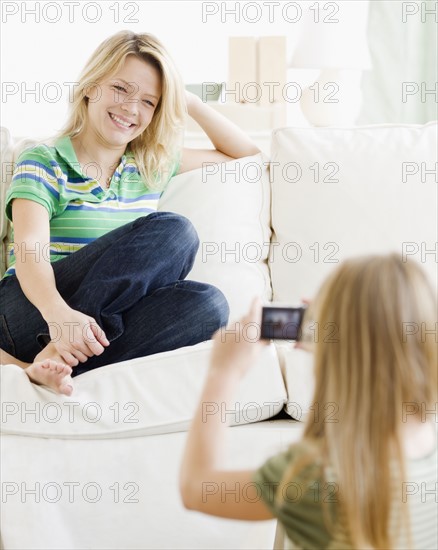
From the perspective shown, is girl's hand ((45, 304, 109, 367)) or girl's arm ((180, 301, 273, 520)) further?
girl's hand ((45, 304, 109, 367))

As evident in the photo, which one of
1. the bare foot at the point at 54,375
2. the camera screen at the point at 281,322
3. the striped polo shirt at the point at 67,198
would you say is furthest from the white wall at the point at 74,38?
→ the camera screen at the point at 281,322

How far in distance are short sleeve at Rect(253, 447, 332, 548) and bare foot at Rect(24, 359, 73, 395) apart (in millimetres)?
670

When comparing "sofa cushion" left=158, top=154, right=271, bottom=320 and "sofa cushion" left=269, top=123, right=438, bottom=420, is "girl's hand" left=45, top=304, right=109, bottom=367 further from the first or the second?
"sofa cushion" left=269, top=123, right=438, bottom=420

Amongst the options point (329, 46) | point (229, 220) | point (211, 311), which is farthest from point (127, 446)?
point (329, 46)

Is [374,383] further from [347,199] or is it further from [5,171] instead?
[5,171]

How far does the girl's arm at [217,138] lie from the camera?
2104 millimetres

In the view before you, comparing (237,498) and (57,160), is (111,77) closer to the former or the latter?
(57,160)

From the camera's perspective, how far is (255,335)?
40.0 inches

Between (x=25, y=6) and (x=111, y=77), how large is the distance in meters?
1.35

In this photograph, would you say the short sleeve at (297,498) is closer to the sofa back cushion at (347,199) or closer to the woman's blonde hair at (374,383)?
the woman's blonde hair at (374,383)

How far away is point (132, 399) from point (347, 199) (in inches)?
29.9

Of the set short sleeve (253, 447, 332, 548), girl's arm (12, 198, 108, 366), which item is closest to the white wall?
girl's arm (12, 198, 108, 366)

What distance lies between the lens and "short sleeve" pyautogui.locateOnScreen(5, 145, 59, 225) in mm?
1807

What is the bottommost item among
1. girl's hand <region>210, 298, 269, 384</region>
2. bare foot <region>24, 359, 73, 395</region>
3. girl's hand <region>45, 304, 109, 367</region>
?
bare foot <region>24, 359, 73, 395</region>
